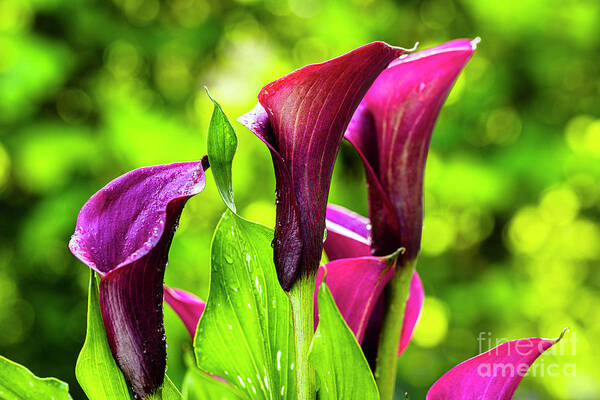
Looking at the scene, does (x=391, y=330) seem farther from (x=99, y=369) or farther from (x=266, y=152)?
(x=266, y=152)

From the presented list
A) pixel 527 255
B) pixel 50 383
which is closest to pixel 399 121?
pixel 50 383

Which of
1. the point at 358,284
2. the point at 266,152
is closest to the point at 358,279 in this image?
the point at 358,284

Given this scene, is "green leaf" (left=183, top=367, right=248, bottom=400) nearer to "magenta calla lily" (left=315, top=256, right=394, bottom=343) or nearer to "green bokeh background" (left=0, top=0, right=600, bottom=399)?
"magenta calla lily" (left=315, top=256, right=394, bottom=343)

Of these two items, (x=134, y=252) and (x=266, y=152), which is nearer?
(x=134, y=252)

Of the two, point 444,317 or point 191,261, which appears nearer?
point 191,261

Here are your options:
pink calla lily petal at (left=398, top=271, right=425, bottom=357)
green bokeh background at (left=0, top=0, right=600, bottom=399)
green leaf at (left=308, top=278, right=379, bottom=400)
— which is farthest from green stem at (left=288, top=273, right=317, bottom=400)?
A: green bokeh background at (left=0, top=0, right=600, bottom=399)

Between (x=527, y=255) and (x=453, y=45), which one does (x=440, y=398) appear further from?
(x=527, y=255)
